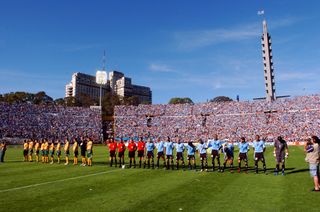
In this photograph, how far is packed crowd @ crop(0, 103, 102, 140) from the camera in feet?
203

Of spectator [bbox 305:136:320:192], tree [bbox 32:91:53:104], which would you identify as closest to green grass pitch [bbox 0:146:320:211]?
spectator [bbox 305:136:320:192]

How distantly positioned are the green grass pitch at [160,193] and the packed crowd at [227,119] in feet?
152

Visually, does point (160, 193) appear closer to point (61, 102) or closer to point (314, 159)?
point (314, 159)

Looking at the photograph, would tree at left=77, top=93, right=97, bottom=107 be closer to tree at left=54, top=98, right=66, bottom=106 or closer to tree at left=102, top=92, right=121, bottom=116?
tree at left=54, top=98, right=66, bottom=106

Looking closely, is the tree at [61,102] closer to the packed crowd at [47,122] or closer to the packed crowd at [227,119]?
the packed crowd at [227,119]

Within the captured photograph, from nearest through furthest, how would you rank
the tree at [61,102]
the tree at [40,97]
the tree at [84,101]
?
the tree at [61,102] → the tree at [40,97] → the tree at [84,101]

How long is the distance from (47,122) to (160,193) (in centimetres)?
6148

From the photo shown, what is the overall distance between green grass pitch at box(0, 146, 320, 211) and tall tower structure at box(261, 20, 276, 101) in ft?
231

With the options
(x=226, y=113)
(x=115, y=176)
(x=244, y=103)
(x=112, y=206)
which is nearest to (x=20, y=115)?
(x=226, y=113)

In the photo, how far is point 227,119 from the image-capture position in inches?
2773

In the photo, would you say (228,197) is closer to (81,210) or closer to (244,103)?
(81,210)

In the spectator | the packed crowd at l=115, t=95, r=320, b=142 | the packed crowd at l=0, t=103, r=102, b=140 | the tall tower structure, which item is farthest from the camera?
the tall tower structure

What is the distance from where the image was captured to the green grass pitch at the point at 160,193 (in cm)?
967

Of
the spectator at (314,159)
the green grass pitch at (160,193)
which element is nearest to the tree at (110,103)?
the green grass pitch at (160,193)
